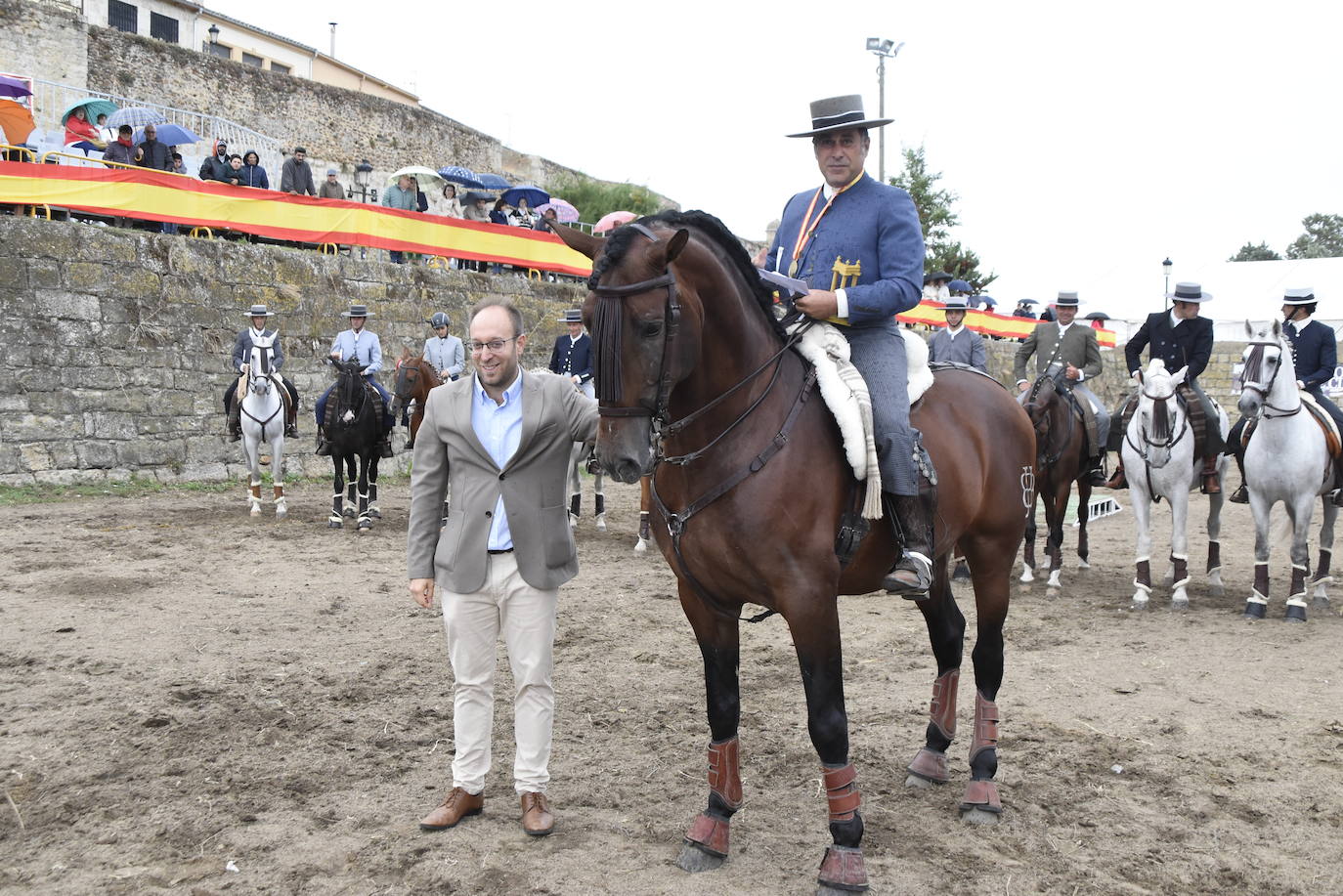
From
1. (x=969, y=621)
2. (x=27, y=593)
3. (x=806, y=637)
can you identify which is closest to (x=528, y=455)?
(x=806, y=637)

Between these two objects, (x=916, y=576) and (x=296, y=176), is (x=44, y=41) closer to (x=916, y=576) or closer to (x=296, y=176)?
(x=296, y=176)

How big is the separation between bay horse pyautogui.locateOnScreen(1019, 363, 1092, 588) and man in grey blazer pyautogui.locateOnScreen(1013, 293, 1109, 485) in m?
0.22

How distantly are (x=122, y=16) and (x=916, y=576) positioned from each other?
41.2 metres

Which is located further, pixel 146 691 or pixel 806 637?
pixel 146 691

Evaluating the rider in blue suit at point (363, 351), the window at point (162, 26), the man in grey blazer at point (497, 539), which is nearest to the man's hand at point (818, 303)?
the man in grey blazer at point (497, 539)

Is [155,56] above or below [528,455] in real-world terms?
above

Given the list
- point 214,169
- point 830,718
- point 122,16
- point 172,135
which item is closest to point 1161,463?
point 830,718

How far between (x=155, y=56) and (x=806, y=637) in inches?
1199

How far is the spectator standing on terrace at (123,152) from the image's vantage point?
14664mm

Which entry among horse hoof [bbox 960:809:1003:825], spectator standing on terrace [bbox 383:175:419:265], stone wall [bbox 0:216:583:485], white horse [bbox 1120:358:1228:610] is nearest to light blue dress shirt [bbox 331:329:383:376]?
stone wall [bbox 0:216:583:485]

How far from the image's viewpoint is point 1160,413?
8.78 meters

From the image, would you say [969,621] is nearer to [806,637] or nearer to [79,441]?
[806,637]

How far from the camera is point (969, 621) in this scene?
7816 millimetres

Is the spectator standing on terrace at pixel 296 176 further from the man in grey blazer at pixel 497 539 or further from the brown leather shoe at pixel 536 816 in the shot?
the brown leather shoe at pixel 536 816
